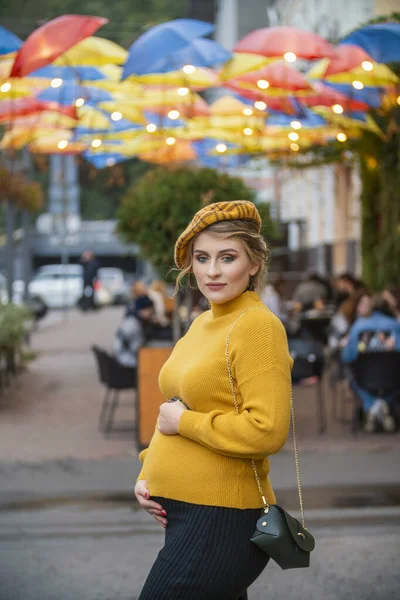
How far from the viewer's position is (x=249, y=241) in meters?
3.21

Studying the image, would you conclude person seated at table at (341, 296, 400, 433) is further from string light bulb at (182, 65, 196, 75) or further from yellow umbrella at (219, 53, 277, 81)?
string light bulb at (182, 65, 196, 75)

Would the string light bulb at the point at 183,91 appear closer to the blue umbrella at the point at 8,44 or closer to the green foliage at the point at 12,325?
the blue umbrella at the point at 8,44

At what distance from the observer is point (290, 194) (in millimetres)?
39781

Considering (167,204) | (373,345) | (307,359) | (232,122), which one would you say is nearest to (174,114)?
(232,122)

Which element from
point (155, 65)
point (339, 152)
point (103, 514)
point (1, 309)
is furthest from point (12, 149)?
point (103, 514)

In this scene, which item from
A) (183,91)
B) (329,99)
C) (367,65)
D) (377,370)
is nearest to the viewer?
(377,370)

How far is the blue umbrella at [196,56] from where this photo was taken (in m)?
10.6

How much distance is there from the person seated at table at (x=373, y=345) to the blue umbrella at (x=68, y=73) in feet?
13.7

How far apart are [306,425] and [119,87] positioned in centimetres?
482

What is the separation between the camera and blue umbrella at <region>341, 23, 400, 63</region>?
10.2 m

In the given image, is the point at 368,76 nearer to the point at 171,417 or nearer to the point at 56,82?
the point at 56,82

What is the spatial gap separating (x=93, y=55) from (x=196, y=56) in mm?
1105

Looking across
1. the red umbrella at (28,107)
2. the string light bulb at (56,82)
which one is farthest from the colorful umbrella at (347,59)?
the red umbrella at (28,107)

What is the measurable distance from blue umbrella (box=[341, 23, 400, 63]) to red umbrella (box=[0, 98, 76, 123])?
431cm
